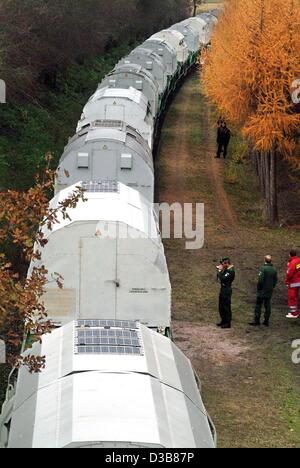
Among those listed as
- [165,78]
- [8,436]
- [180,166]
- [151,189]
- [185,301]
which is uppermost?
[165,78]

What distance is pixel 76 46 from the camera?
48.4 m

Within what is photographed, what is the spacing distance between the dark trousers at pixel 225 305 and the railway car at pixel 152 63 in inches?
754

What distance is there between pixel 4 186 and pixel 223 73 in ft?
24.2

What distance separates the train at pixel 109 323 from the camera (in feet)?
31.1

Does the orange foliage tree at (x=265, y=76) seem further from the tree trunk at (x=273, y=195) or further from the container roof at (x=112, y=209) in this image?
the container roof at (x=112, y=209)

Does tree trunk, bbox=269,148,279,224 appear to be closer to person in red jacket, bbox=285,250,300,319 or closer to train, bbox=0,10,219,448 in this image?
train, bbox=0,10,219,448

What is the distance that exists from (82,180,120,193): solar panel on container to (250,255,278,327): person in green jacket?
360cm

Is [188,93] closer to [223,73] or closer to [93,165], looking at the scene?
[223,73]

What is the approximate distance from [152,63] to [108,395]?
3059 cm

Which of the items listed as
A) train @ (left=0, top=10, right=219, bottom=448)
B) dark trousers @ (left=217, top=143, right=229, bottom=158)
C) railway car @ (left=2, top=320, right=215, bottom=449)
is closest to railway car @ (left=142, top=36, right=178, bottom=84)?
dark trousers @ (left=217, top=143, right=229, bottom=158)

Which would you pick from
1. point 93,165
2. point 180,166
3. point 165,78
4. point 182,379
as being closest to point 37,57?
point 165,78

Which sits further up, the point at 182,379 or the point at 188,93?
the point at 188,93

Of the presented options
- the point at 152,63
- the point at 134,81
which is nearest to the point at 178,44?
the point at 152,63

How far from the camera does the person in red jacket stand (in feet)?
63.6
